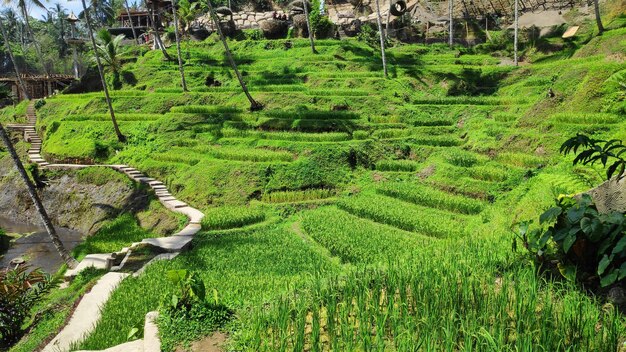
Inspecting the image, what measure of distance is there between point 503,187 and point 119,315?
10836mm

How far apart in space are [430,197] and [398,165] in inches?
139

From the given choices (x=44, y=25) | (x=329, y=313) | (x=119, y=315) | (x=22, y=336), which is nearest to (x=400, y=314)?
(x=329, y=313)

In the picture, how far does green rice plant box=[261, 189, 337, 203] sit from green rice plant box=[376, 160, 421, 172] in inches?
94.7

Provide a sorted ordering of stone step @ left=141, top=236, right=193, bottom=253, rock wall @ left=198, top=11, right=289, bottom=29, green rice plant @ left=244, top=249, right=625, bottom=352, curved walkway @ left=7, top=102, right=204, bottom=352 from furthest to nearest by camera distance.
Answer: rock wall @ left=198, top=11, right=289, bottom=29 → stone step @ left=141, top=236, right=193, bottom=253 → curved walkway @ left=7, top=102, right=204, bottom=352 → green rice plant @ left=244, top=249, right=625, bottom=352

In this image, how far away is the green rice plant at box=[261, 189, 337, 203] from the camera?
16125 mm

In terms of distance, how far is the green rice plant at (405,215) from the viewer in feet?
38.8

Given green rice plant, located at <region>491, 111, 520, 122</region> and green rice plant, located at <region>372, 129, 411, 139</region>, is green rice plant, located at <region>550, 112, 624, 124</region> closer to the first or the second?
green rice plant, located at <region>491, 111, 520, 122</region>

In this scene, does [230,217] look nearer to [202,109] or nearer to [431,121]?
[431,121]

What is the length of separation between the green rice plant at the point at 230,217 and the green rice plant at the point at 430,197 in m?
4.36

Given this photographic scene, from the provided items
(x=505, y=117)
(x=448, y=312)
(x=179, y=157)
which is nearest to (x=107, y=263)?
(x=448, y=312)

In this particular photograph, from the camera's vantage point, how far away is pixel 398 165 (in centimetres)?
1736

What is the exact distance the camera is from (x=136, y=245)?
11836 millimetres

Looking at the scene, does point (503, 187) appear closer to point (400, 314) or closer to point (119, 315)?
point (400, 314)

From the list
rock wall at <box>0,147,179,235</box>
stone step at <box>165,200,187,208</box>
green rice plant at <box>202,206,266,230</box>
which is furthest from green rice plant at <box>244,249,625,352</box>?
stone step at <box>165,200,187,208</box>
